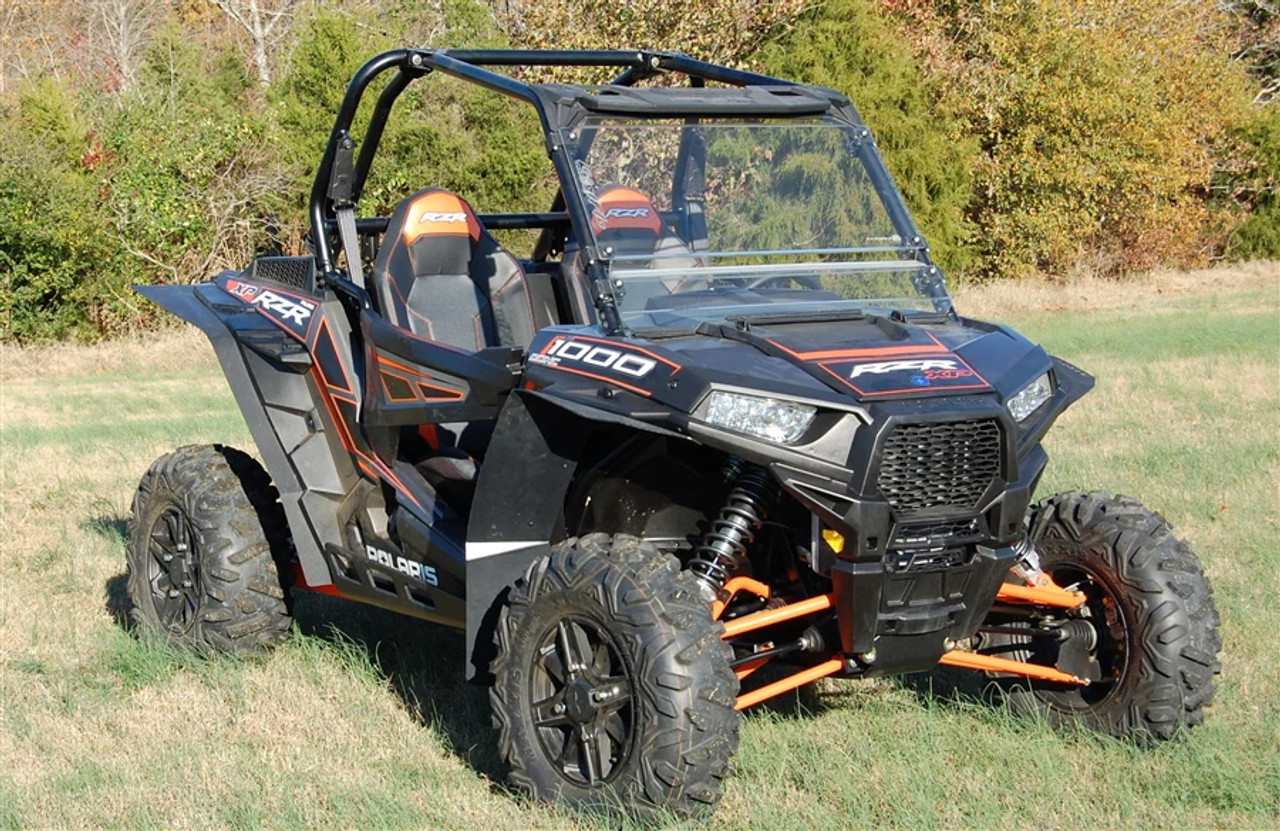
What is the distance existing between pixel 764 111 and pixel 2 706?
361cm

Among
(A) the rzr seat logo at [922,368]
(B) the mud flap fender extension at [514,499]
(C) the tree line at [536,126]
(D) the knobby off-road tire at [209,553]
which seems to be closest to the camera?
(A) the rzr seat logo at [922,368]

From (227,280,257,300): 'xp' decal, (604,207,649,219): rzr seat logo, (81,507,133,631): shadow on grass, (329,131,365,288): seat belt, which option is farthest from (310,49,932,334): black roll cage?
(81,507,133,631): shadow on grass

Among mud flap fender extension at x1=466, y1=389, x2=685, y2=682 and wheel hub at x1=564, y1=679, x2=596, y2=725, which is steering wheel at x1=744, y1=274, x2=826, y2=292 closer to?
mud flap fender extension at x1=466, y1=389, x2=685, y2=682

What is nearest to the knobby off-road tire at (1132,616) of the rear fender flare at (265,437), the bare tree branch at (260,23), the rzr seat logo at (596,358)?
the rzr seat logo at (596,358)

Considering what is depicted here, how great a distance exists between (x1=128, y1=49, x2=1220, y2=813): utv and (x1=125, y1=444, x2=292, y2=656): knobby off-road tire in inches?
0.6

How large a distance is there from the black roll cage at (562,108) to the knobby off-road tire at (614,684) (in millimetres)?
823

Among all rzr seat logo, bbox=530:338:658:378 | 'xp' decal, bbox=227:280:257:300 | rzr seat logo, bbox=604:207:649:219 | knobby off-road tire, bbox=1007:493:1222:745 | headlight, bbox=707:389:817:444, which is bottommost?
knobby off-road tire, bbox=1007:493:1222:745

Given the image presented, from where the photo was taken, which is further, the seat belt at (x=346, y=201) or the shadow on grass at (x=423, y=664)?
the seat belt at (x=346, y=201)

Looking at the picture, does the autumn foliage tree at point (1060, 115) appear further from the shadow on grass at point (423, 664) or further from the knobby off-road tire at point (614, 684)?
the knobby off-road tire at point (614, 684)

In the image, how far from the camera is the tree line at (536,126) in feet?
69.0

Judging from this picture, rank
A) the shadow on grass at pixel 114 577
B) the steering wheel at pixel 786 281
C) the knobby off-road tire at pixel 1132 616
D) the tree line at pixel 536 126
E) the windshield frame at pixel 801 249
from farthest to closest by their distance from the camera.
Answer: the tree line at pixel 536 126, the shadow on grass at pixel 114 577, the steering wheel at pixel 786 281, the knobby off-road tire at pixel 1132 616, the windshield frame at pixel 801 249

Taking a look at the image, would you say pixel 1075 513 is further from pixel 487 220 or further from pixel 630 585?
pixel 487 220

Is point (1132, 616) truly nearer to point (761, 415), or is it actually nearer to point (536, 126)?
point (761, 415)

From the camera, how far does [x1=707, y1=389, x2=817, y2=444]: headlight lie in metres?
4.36
